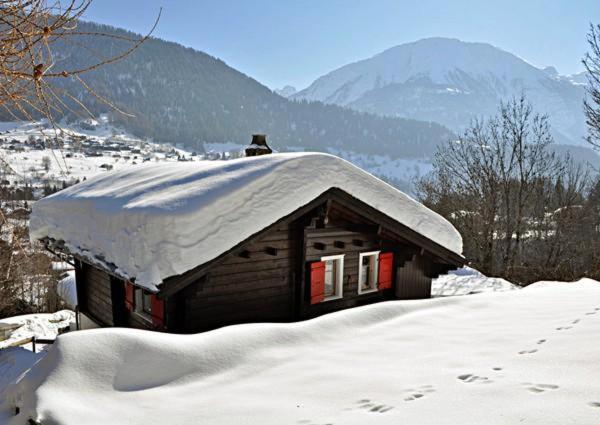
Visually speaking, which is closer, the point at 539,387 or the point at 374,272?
the point at 539,387

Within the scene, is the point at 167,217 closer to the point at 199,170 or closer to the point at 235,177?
the point at 235,177

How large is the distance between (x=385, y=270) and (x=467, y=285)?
7.63 meters

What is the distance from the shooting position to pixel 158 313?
25.8 feet

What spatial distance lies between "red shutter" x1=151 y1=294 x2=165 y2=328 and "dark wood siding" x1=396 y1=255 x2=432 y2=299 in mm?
6030

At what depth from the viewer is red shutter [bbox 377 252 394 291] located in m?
10.6

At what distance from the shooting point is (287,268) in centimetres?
879

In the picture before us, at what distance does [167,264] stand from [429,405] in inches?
190

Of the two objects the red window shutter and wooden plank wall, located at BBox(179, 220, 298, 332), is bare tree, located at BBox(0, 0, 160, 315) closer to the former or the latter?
wooden plank wall, located at BBox(179, 220, 298, 332)

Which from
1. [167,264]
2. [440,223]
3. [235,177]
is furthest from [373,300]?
[167,264]

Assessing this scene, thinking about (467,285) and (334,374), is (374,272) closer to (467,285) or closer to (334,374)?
(334,374)

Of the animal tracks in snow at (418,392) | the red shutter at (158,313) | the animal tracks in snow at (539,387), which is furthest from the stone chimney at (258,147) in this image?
the animal tracks in snow at (539,387)

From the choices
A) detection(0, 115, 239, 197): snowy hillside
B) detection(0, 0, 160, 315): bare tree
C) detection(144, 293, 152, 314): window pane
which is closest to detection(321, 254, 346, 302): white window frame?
detection(144, 293, 152, 314): window pane

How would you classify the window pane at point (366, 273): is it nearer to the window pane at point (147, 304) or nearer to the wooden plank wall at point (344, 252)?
the wooden plank wall at point (344, 252)

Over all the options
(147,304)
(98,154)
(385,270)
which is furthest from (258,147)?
(98,154)
